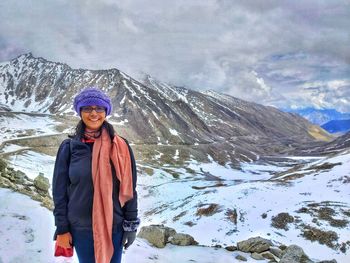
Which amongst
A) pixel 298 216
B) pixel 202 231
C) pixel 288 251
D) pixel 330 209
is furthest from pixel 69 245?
pixel 330 209

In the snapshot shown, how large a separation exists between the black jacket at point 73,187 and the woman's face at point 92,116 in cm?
42

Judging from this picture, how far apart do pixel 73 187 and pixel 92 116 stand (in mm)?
1387

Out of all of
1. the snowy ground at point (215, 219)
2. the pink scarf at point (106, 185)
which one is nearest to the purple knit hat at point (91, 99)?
the pink scarf at point (106, 185)

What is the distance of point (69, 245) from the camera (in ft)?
24.5

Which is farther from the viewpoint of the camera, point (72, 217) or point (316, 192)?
point (316, 192)

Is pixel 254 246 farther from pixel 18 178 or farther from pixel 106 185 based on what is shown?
pixel 106 185

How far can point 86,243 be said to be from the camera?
7461mm

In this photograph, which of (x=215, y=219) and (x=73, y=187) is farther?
(x=215, y=219)

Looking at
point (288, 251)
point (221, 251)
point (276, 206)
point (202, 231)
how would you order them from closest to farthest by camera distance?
point (288, 251) < point (221, 251) < point (202, 231) < point (276, 206)

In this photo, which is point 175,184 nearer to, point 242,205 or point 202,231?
point 242,205

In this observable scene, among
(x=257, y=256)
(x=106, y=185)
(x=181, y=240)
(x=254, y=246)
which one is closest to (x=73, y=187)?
(x=106, y=185)

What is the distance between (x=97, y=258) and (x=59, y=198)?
1307 mm

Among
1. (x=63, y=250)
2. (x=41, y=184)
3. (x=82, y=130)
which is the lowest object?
(x=41, y=184)

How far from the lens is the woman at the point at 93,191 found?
7168 millimetres
